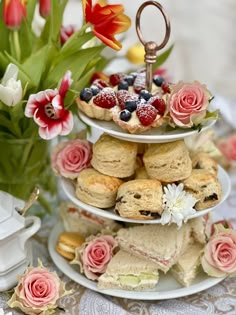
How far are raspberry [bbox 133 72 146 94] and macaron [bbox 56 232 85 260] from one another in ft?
0.93

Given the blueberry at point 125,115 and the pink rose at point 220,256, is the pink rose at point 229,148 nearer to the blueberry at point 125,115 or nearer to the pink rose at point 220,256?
the pink rose at point 220,256

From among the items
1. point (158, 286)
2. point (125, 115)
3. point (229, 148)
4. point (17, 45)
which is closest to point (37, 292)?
point (158, 286)

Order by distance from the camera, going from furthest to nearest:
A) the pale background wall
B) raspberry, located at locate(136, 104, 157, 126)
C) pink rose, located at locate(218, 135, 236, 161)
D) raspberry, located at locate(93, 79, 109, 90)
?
the pale background wall → pink rose, located at locate(218, 135, 236, 161) → raspberry, located at locate(93, 79, 109, 90) → raspberry, located at locate(136, 104, 157, 126)

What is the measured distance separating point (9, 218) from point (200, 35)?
3.39 ft

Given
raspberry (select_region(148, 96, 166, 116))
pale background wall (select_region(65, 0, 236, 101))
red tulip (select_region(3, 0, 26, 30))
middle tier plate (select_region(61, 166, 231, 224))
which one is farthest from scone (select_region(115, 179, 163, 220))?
pale background wall (select_region(65, 0, 236, 101))

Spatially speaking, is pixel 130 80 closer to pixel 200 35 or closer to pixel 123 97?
pixel 123 97

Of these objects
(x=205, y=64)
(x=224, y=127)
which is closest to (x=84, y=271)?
(x=224, y=127)

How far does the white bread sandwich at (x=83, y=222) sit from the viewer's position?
3.62ft

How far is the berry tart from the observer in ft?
3.25

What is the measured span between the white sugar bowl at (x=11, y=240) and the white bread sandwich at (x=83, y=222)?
0.31 ft

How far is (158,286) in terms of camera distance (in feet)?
3.40

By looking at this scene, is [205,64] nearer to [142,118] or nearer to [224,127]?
[224,127]

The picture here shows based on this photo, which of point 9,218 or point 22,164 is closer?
point 9,218

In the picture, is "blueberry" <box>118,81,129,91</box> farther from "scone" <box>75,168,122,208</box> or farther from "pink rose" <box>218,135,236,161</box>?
A: "pink rose" <box>218,135,236,161</box>
